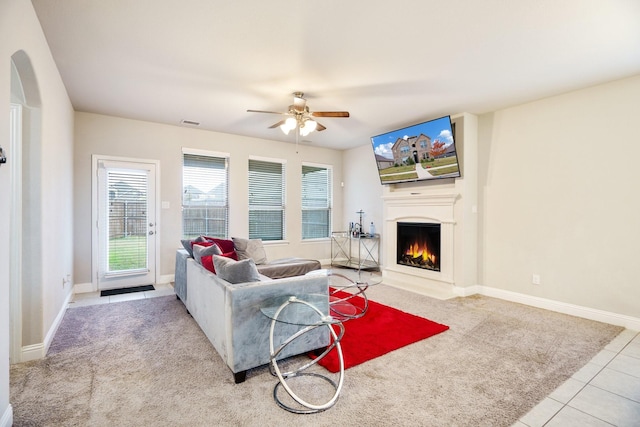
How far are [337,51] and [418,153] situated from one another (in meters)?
2.40

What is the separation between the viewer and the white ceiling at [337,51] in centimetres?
219

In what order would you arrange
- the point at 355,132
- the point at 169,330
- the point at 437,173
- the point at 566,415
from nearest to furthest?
the point at 566,415 → the point at 169,330 → the point at 437,173 → the point at 355,132

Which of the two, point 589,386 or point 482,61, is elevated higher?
point 482,61

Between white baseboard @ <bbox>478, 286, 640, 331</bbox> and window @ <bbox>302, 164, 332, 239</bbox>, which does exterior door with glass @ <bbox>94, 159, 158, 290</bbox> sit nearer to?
window @ <bbox>302, 164, 332, 239</bbox>

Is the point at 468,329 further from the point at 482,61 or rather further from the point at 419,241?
the point at 482,61

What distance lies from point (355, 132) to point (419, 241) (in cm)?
218

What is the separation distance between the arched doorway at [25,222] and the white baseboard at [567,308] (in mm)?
5055

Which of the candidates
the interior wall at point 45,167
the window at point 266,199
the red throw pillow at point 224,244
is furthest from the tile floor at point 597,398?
the window at point 266,199

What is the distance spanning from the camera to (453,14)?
221cm

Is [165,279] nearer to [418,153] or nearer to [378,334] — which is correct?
[378,334]

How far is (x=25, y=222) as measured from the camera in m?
2.47

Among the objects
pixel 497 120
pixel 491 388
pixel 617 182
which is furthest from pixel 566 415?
pixel 497 120

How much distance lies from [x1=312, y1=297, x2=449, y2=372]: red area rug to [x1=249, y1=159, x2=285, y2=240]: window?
2.99 meters

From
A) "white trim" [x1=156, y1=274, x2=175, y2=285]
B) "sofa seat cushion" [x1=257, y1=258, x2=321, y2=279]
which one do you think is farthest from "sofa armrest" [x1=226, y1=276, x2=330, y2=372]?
"white trim" [x1=156, y1=274, x2=175, y2=285]
